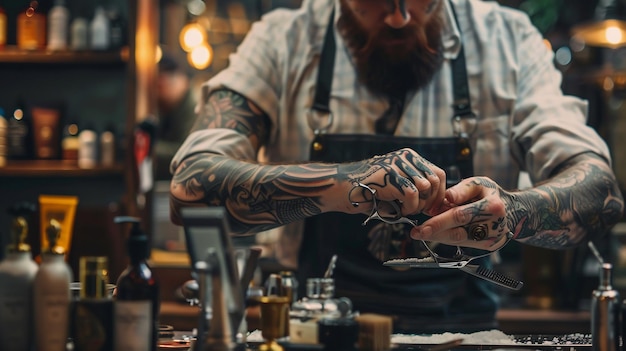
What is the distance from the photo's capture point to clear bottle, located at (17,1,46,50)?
4.37 meters

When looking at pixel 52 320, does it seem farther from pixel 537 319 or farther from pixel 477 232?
pixel 537 319

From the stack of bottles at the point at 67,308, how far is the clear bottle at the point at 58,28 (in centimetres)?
308

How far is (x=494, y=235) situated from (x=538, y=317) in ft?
7.00

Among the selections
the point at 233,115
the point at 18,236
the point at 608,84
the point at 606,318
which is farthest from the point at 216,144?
the point at 608,84

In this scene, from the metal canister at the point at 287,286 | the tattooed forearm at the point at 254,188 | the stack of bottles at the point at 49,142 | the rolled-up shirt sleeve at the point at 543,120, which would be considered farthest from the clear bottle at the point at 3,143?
the metal canister at the point at 287,286

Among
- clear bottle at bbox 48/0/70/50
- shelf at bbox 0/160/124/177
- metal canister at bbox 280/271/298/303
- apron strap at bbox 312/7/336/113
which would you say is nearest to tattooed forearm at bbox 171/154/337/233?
metal canister at bbox 280/271/298/303

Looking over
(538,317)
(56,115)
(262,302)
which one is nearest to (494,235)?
(262,302)

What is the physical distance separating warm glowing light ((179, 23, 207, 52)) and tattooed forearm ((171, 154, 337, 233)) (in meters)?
2.73

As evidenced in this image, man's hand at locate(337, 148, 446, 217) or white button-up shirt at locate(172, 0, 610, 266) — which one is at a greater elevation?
white button-up shirt at locate(172, 0, 610, 266)

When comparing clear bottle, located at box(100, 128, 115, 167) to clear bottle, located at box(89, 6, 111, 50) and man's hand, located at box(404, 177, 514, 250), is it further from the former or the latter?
man's hand, located at box(404, 177, 514, 250)

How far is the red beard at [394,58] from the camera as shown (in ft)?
7.43

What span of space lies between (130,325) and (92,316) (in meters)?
0.06

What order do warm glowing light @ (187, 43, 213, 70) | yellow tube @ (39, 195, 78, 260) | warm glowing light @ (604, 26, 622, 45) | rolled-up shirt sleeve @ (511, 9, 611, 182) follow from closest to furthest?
yellow tube @ (39, 195, 78, 260) < rolled-up shirt sleeve @ (511, 9, 611, 182) < warm glowing light @ (604, 26, 622, 45) < warm glowing light @ (187, 43, 213, 70)

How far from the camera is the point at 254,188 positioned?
1.96 metres
